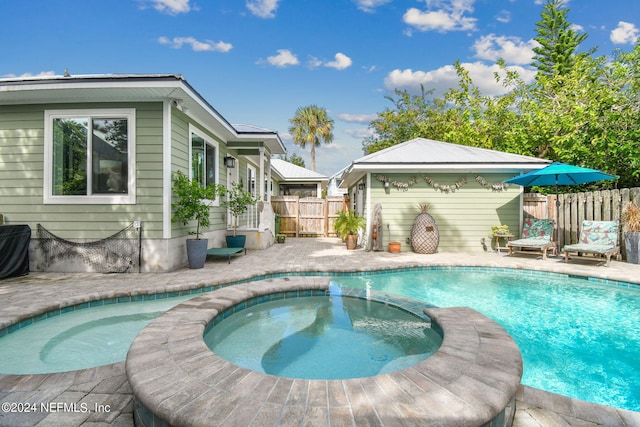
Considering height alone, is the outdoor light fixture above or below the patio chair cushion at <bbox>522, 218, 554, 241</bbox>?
above

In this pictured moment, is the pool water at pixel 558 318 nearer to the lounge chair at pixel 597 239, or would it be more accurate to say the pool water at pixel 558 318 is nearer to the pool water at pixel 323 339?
the pool water at pixel 323 339

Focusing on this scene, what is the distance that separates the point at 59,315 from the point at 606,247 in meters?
10.1

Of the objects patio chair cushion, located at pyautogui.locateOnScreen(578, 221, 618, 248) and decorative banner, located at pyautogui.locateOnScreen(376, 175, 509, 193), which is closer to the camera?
patio chair cushion, located at pyautogui.locateOnScreen(578, 221, 618, 248)

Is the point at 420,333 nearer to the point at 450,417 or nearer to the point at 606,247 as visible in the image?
the point at 450,417

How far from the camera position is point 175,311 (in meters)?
3.14

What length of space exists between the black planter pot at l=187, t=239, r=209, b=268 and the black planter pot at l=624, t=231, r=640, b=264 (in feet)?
30.5

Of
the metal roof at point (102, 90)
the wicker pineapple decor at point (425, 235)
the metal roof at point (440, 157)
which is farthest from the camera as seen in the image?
the metal roof at point (440, 157)

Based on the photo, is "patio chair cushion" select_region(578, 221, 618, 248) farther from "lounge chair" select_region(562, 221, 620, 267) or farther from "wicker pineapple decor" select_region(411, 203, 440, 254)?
"wicker pineapple decor" select_region(411, 203, 440, 254)

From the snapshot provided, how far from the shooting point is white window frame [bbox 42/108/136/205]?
5.92m

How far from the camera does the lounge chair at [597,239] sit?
6.79 metres

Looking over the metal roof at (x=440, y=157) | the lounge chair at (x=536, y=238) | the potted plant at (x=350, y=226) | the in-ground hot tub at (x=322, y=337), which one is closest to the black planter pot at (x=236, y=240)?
the potted plant at (x=350, y=226)

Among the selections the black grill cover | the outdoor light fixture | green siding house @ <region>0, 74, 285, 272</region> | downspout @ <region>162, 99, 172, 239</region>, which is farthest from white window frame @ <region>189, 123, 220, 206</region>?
the black grill cover

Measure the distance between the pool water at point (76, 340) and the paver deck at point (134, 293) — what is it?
0.83ft

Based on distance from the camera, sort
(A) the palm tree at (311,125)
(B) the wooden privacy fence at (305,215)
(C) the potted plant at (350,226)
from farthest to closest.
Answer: (A) the palm tree at (311,125)
(B) the wooden privacy fence at (305,215)
(C) the potted plant at (350,226)
